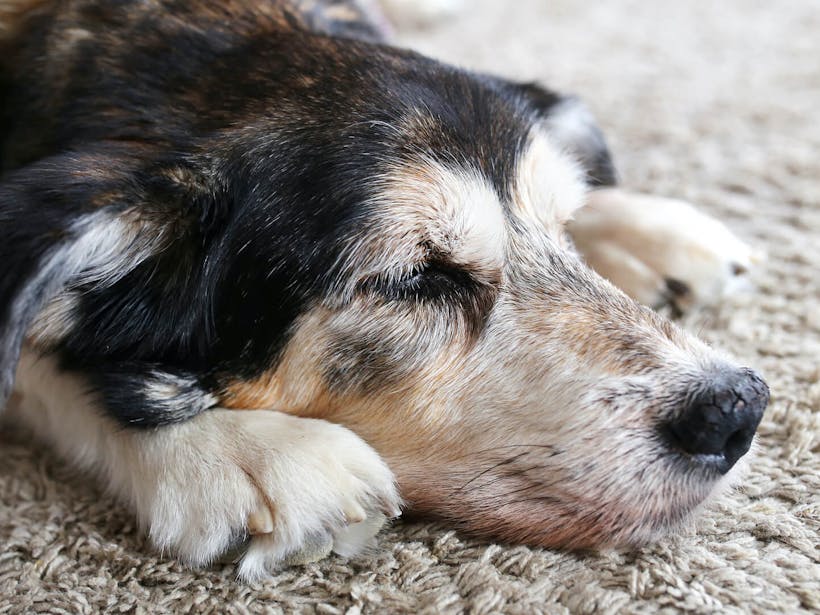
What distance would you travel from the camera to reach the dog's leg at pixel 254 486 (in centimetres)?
149

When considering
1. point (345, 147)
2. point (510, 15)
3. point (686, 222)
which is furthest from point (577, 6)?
point (345, 147)

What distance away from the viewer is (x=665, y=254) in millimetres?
2178

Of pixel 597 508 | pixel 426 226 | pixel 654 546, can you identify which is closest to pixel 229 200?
pixel 426 226

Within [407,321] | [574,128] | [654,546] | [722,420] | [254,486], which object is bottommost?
[254,486]

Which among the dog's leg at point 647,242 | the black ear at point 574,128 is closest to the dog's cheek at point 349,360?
the dog's leg at point 647,242

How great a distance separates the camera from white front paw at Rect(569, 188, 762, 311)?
2162 mm

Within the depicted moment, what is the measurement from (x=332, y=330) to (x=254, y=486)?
1.02 feet

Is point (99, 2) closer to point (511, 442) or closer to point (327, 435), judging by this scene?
point (327, 435)

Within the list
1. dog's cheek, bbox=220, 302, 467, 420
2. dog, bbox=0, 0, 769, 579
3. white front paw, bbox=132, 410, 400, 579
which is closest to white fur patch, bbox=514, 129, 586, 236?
dog, bbox=0, 0, 769, 579

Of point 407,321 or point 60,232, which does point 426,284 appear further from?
point 60,232

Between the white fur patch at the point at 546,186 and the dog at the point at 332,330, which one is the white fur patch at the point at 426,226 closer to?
the dog at the point at 332,330

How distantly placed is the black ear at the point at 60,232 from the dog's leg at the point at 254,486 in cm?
29

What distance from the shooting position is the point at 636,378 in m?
1.52

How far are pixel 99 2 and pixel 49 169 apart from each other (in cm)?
71
